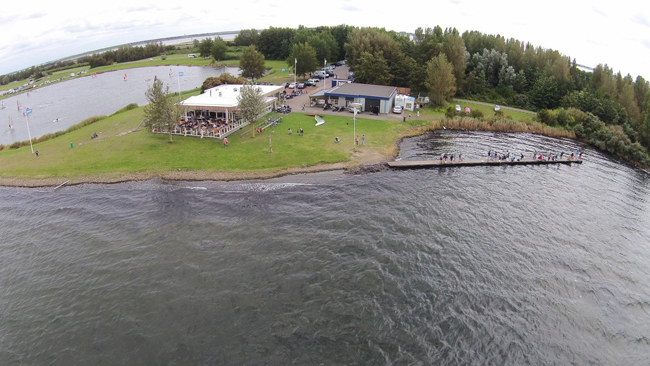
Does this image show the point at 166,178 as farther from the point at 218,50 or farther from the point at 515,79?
the point at 218,50

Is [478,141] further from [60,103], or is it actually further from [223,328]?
[60,103]

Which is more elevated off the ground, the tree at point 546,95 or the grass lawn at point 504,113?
the tree at point 546,95

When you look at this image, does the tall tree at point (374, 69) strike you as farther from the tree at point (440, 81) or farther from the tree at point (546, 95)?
the tree at point (546, 95)

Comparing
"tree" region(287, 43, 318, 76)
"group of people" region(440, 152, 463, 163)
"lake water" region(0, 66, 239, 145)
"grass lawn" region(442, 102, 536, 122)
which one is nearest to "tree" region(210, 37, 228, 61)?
"lake water" region(0, 66, 239, 145)

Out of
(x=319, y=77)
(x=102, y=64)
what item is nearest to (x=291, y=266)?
(x=319, y=77)

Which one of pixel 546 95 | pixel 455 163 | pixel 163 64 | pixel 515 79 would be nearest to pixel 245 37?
pixel 163 64

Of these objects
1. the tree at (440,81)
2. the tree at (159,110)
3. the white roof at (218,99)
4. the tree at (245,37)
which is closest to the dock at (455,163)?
the white roof at (218,99)
